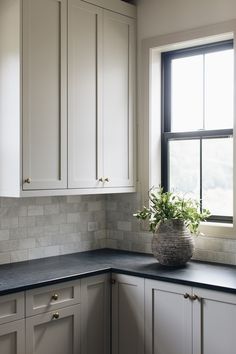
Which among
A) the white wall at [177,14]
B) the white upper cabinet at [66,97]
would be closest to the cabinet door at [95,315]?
the white upper cabinet at [66,97]

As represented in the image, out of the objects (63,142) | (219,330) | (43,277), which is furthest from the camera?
(63,142)

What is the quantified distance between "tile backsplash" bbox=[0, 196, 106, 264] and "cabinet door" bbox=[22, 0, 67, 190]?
1.26 ft

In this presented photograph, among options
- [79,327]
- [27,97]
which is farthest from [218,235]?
[27,97]

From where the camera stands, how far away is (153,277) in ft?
9.80

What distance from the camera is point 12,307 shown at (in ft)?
8.80

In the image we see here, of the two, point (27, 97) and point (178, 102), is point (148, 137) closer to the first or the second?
point (178, 102)

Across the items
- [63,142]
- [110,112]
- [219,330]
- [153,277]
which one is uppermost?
[110,112]

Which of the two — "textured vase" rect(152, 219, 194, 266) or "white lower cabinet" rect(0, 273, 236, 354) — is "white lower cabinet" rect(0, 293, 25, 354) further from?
"textured vase" rect(152, 219, 194, 266)

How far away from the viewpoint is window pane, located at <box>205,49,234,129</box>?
11.3ft

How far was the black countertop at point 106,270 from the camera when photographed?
2.78 meters

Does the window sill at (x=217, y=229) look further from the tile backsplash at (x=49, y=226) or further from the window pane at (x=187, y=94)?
the tile backsplash at (x=49, y=226)

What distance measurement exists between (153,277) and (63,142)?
1.02 meters

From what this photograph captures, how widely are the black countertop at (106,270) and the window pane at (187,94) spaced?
101cm

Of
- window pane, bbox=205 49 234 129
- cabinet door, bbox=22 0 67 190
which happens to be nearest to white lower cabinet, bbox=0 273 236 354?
cabinet door, bbox=22 0 67 190
